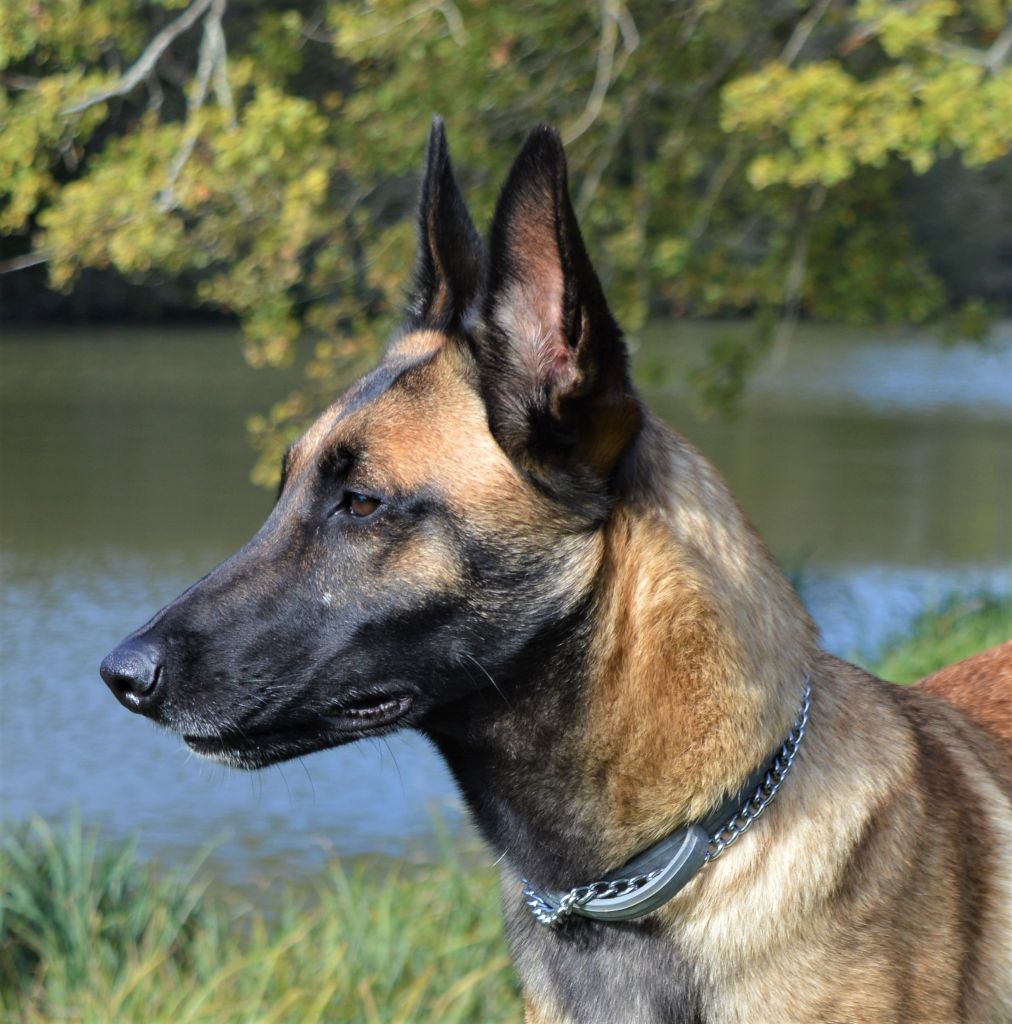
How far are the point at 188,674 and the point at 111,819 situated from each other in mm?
4242

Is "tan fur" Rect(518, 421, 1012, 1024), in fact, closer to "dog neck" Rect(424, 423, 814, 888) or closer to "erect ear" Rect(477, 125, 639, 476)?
"dog neck" Rect(424, 423, 814, 888)

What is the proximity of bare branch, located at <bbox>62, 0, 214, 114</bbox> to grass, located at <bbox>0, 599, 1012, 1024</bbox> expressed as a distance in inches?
118

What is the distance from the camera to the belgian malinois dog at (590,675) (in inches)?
89.4

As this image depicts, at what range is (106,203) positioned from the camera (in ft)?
20.8

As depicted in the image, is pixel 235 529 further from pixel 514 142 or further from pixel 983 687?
pixel 983 687

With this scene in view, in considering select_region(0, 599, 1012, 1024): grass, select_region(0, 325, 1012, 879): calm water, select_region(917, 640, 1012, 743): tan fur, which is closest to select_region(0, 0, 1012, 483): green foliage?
select_region(0, 325, 1012, 879): calm water

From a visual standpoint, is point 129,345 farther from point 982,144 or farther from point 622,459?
point 622,459

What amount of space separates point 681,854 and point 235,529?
32.8ft

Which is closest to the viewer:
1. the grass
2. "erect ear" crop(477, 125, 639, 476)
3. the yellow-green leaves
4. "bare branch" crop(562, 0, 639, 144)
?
"erect ear" crop(477, 125, 639, 476)

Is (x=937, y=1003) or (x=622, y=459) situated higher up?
(x=622, y=459)

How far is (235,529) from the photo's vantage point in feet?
39.2

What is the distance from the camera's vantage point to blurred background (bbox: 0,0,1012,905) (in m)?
5.96

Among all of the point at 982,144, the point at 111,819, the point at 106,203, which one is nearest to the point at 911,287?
the point at 982,144

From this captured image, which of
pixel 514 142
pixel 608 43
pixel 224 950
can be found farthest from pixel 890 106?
pixel 224 950
